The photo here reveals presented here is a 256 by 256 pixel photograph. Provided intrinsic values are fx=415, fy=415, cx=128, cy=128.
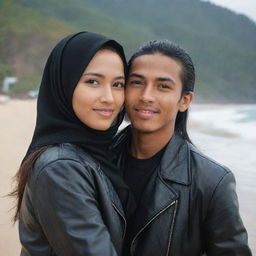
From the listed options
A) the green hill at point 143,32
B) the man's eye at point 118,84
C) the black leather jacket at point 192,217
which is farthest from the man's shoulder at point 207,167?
the green hill at point 143,32

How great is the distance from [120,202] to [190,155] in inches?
17.6

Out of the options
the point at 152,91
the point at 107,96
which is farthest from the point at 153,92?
the point at 107,96

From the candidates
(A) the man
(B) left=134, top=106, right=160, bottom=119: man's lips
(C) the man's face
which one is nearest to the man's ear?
(A) the man

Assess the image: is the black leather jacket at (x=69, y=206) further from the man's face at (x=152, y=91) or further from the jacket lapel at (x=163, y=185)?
the man's face at (x=152, y=91)

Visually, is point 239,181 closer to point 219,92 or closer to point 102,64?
point 102,64

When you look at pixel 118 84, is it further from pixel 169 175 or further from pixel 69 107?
pixel 169 175

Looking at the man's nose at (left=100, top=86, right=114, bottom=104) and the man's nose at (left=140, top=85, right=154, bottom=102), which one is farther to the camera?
the man's nose at (left=140, top=85, right=154, bottom=102)

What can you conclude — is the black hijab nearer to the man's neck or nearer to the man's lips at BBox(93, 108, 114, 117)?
the man's lips at BBox(93, 108, 114, 117)

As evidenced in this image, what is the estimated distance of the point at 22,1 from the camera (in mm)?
61969

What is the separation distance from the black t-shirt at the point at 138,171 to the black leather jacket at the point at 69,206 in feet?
1.36

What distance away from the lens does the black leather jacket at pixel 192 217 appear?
73.4 inches

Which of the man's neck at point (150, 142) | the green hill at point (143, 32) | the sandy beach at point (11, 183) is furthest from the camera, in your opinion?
the green hill at point (143, 32)

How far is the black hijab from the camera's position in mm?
1790

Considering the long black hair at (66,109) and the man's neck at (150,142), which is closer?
the long black hair at (66,109)
